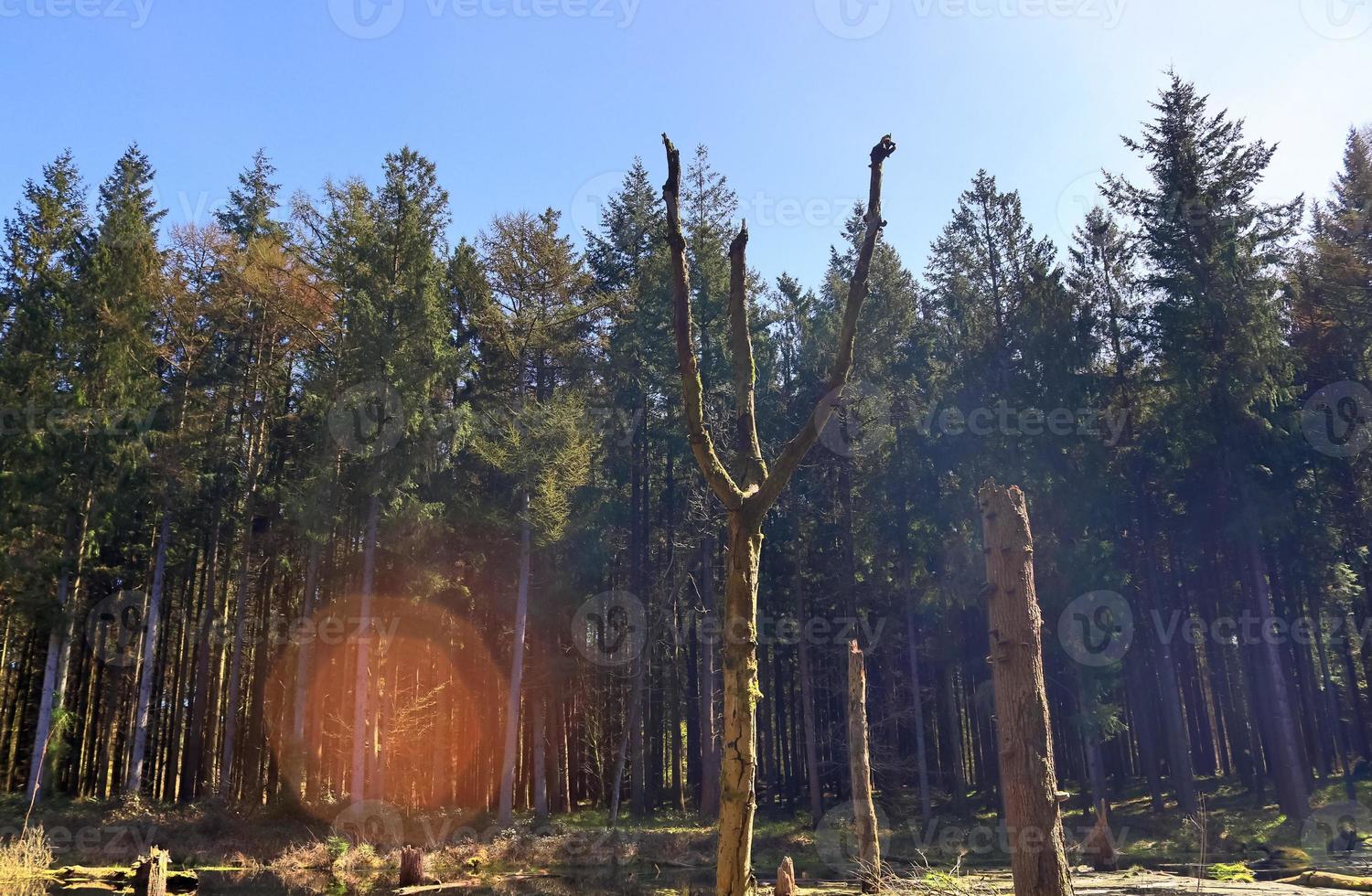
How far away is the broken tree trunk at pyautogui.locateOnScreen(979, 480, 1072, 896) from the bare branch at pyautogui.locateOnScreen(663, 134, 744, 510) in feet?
7.76

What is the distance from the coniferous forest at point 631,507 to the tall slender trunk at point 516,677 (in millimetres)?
222

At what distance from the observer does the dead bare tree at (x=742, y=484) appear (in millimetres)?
5316

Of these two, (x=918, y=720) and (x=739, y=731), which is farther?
(x=918, y=720)

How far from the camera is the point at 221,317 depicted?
29.0 meters

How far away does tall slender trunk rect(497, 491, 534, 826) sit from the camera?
2734cm

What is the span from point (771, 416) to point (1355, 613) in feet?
71.7

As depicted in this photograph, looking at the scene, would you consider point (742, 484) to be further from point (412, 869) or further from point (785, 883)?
point (412, 869)

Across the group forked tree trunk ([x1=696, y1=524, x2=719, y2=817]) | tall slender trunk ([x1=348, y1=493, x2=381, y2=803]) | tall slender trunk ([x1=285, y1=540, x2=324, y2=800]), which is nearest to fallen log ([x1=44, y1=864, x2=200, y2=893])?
tall slender trunk ([x1=348, y1=493, x2=381, y2=803])

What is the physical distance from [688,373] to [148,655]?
2714 cm

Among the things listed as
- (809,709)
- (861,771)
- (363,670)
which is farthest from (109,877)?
(809,709)

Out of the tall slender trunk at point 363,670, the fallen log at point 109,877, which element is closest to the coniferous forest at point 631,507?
the tall slender trunk at point 363,670

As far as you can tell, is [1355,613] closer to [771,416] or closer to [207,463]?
[771,416]

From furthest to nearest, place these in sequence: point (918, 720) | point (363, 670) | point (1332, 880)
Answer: point (918, 720), point (363, 670), point (1332, 880)

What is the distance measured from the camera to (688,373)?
19.5 ft
